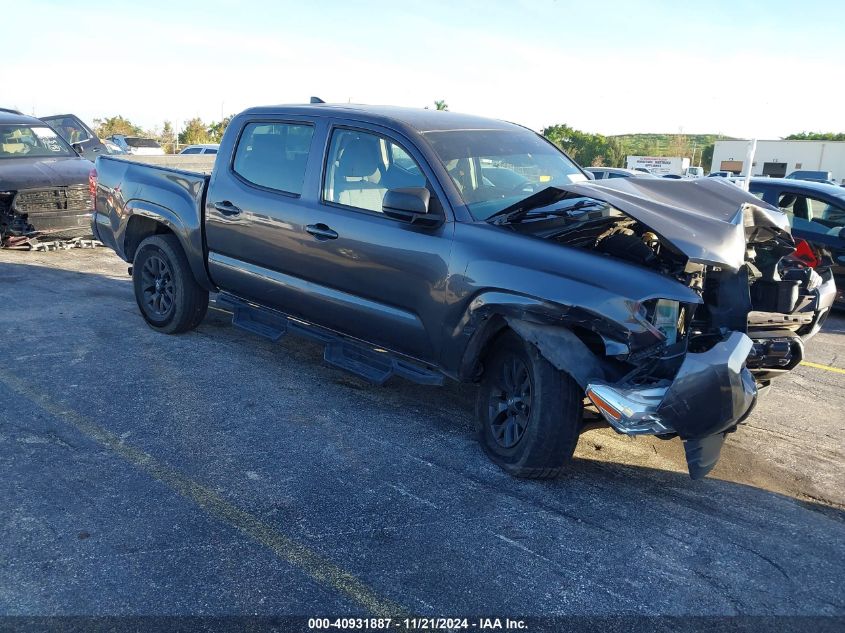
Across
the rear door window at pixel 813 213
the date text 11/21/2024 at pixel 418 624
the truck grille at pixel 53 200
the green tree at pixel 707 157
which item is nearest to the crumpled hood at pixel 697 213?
the date text 11/21/2024 at pixel 418 624

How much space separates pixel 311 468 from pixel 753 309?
8.92 ft

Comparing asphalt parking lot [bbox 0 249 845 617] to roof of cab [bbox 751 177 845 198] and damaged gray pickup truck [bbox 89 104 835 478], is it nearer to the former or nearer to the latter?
damaged gray pickup truck [bbox 89 104 835 478]

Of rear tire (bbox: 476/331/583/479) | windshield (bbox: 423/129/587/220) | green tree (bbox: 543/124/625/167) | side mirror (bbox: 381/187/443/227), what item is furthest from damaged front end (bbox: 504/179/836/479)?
green tree (bbox: 543/124/625/167)

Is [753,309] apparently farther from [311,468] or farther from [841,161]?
[841,161]

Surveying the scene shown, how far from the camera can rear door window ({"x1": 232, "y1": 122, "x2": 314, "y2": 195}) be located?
17.2ft

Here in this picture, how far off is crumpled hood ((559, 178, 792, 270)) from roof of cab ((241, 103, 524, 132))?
1189 millimetres

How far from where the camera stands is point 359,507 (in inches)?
148

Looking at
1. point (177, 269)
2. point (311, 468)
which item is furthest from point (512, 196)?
point (177, 269)

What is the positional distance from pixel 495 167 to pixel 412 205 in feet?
2.97

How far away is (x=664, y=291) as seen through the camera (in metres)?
3.51

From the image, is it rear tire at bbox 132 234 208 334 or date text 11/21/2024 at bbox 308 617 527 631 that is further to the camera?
rear tire at bbox 132 234 208 334

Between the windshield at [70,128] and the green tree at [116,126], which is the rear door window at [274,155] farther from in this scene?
the green tree at [116,126]

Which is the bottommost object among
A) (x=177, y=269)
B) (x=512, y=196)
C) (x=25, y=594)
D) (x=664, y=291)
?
(x=25, y=594)

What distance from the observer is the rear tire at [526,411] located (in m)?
3.84
